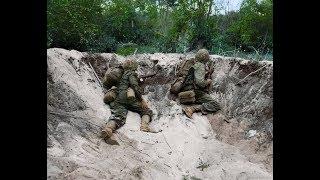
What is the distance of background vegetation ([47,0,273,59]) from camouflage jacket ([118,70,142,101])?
4.08 meters

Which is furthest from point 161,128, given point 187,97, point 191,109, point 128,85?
point 128,85

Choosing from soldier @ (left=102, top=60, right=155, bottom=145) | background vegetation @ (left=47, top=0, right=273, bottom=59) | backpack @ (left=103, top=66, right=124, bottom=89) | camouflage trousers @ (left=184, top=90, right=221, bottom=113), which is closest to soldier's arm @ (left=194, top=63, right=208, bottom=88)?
camouflage trousers @ (left=184, top=90, right=221, bottom=113)

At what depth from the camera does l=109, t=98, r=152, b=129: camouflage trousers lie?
365 inches

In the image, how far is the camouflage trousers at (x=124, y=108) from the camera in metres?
9.27

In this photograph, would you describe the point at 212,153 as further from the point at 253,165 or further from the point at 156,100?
the point at 156,100

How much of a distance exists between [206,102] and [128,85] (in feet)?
6.70

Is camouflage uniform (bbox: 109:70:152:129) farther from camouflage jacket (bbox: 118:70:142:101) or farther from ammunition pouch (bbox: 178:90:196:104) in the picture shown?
ammunition pouch (bbox: 178:90:196:104)

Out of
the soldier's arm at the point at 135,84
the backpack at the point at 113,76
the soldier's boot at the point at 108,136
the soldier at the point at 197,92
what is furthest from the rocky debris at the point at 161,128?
the soldier's arm at the point at 135,84
